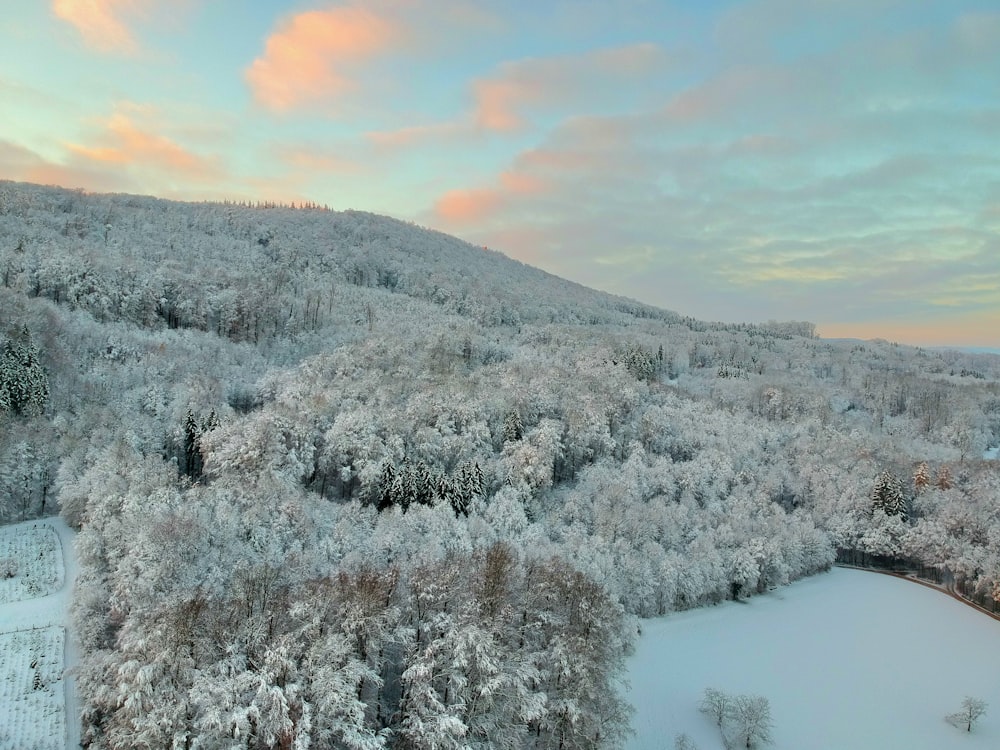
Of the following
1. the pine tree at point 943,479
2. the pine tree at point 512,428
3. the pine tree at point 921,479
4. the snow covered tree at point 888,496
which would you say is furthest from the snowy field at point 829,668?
the pine tree at point 512,428

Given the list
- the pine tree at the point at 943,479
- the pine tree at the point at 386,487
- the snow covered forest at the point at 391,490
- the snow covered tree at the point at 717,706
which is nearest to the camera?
the snow covered forest at the point at 391,490

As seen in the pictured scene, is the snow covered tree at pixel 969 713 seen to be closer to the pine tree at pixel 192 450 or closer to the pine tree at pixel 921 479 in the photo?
the pine tree at pixel 921 479

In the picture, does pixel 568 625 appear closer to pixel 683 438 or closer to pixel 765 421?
pixel 683 438

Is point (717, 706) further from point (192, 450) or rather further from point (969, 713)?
point (192, 450)

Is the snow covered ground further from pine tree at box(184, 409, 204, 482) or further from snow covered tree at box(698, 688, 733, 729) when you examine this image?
snow covered tree at box(698, 688, 733, 729)

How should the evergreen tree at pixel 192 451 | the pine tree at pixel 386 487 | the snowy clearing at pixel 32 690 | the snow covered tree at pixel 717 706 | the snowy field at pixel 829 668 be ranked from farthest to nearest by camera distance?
the evergreen tree at pixel 192 451, the pine tree at pixel 386 487, the snowy field at pixel 829 668, the snow covered tree at pixel 717 706, the snowy clearing at pixel 32 690

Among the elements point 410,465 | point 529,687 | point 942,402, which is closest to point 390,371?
point 410,465

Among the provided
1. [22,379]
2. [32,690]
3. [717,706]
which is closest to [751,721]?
[717,706]

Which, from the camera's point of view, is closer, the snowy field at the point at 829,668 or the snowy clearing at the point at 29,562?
the snowy field at the point at 829,668
